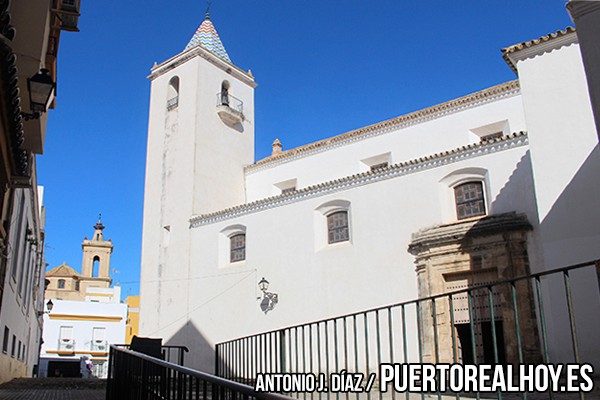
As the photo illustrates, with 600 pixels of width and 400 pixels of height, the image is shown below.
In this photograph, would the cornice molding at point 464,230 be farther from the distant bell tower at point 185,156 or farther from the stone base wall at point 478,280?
the distant bell tower at point 185,156

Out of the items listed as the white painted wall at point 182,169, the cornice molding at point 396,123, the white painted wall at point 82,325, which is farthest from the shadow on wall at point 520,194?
the white painted wall at point 82,325

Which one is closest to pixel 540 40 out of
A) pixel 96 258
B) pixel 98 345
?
pixel 98 345

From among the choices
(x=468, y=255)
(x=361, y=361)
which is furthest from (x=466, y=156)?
(x=361, y=361)

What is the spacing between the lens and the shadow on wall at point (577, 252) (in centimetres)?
838

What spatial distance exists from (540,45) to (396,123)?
808 centimetres

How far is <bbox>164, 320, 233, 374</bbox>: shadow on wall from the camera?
17609 mm

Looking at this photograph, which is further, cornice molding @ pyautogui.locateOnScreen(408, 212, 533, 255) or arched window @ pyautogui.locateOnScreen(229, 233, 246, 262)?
arched window @ pyautogui.locateOnScreen(229, 233, 246, 262)

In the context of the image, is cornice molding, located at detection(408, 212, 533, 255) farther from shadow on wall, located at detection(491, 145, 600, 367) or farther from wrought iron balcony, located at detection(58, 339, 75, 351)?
wrought iron balcony, located at detection(58, 339, 75, 351)

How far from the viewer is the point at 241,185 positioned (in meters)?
21.9

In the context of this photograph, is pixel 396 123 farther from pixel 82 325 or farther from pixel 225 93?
pixel 82 325

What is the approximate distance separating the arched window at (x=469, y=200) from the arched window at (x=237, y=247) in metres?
7.01

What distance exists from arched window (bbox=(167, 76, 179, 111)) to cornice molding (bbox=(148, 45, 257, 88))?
1.68 feet

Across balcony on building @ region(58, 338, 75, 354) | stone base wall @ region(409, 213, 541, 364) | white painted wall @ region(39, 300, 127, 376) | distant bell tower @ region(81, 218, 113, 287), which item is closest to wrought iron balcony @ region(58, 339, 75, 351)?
balcony on building @ region(58, 338, 75, 354)

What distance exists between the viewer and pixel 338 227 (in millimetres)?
16281
